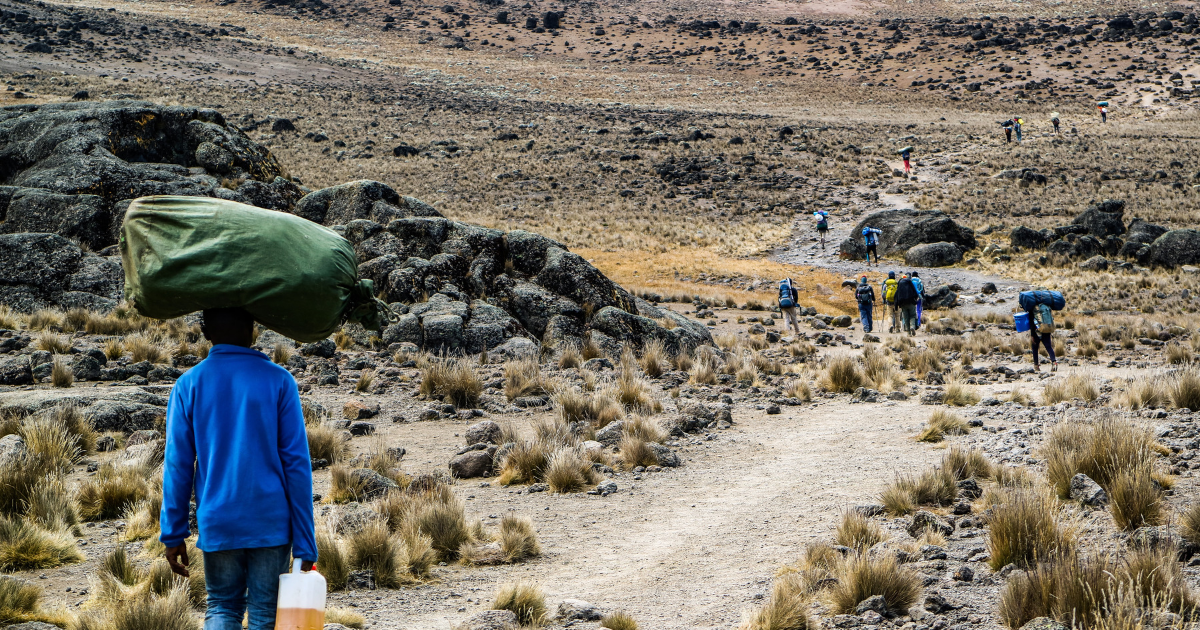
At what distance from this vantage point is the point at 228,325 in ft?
10.7

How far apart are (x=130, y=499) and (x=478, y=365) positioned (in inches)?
300

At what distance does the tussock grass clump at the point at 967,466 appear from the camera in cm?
786

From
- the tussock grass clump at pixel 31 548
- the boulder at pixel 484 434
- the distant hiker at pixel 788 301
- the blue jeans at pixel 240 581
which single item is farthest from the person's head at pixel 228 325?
the distant hiker at pixel 788 301

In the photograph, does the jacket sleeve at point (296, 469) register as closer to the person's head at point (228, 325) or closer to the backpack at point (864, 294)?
the person's head at point (228, 325)

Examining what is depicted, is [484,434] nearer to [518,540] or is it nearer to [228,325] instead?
[518,540]

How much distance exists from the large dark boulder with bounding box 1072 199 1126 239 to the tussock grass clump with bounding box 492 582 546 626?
39.4m

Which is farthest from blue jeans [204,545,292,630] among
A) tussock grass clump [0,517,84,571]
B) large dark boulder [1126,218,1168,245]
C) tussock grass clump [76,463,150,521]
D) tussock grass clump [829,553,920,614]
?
large dark boulder [1126,218,1168,245]

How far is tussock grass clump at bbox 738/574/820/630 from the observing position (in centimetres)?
477

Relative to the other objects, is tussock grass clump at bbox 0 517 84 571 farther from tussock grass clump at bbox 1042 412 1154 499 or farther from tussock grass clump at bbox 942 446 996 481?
tussock grass clump at bbox 1042 412 1154 499

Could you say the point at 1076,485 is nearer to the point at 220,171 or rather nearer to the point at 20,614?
the point at 20,614

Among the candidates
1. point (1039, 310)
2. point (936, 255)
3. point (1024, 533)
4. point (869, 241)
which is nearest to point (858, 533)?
point (1024, 533)

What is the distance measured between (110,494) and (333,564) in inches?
109

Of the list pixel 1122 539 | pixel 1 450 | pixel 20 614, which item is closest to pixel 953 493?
pixel 1122 539

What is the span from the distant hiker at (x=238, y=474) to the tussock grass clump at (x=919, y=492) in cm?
535
